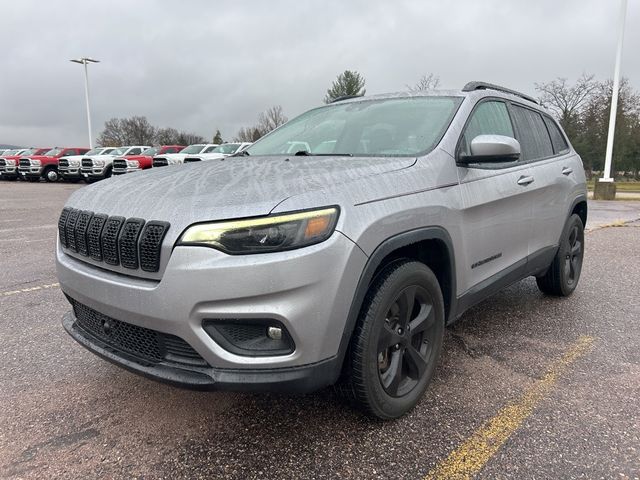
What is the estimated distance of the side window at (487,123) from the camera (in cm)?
296

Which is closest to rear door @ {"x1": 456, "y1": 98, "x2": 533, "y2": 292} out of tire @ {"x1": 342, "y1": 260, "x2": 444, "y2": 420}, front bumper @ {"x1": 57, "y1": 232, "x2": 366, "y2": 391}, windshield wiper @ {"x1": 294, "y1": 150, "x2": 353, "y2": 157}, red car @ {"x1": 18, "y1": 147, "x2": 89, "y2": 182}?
tire @ {"x1": 342, "y1": 260, "x2": 444, "y2": 420}

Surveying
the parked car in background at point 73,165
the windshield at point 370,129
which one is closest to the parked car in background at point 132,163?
the parked car in background at point 73,165

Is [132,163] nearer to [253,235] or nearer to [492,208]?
[492,208]

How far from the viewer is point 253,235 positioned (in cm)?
190

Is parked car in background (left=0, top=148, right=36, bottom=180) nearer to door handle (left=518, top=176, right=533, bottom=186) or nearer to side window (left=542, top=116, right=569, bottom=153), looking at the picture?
side window (left=542, top=116, right=569, bottom=153)

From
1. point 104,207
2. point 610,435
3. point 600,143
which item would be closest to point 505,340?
point 610,435

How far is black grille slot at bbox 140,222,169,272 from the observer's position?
1.96 metres

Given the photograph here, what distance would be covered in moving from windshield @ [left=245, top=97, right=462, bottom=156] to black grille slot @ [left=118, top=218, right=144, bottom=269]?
1.37m

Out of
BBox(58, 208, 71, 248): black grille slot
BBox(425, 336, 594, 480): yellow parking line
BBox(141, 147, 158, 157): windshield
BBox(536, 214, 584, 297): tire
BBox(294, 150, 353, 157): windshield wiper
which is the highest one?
BBox(141, 147, 158, 157): windshield

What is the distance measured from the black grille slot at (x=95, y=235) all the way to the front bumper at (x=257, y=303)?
0.28 metres

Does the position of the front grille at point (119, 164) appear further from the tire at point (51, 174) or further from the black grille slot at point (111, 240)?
the black grille slot at point (111, 240)

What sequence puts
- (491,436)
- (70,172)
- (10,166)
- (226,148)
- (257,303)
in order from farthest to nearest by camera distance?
1. (10,166)
2. (70,172)
3. (226,148)
4. (491,436)
5. (257,303)

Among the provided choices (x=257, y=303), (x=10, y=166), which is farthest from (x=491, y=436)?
(x=10, y=166)

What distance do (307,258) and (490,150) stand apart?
1.38 meters
